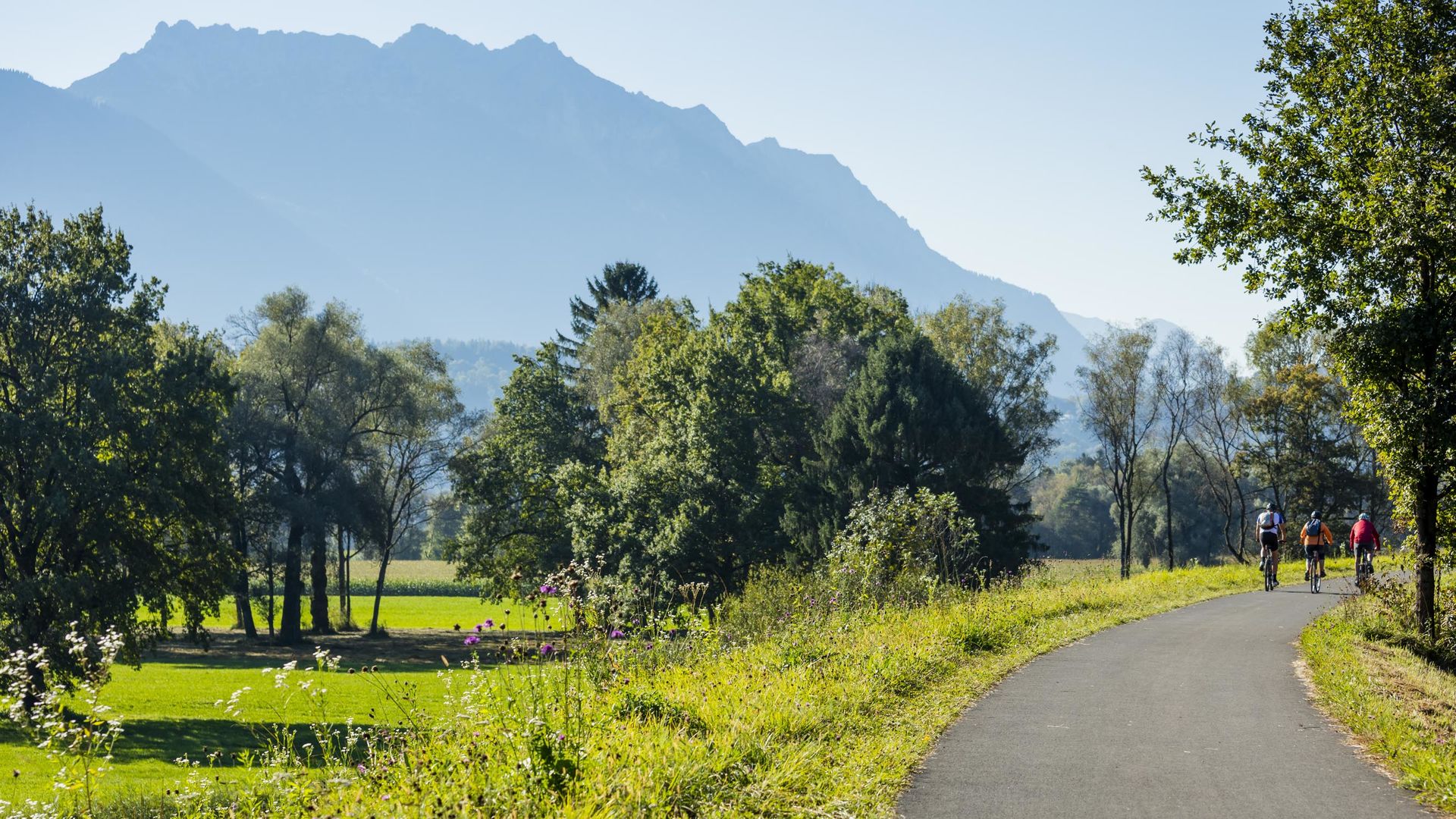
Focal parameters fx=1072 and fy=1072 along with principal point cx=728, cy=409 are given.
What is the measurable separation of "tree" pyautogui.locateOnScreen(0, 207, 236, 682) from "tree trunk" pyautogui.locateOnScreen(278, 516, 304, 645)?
55.3 ft

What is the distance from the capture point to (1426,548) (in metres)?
15.2

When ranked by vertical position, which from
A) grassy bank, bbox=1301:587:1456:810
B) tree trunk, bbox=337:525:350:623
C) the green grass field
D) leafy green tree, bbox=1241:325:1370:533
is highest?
leafy green tree, bbox=1241:325:1370:533

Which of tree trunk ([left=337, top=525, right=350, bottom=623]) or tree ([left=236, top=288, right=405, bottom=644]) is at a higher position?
tree ([left=236, top=288, right=405, bottom=644])

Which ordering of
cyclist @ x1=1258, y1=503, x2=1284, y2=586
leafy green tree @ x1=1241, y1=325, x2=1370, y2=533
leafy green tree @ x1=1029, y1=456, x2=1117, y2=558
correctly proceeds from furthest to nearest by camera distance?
leafy green tree @ x1=1029, y1=456, x2=1117, y2=558, leafy green tree @ x1=1241, y1=325, x2=1370, y2=533, cyclist @ x1=1258, y1=503, x2=1284, y2=586

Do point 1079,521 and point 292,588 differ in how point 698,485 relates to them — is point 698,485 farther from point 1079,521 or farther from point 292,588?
point 1079,521

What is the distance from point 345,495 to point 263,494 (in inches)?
141

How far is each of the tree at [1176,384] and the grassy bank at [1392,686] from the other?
137 feet

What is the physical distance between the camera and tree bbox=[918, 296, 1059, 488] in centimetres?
5797

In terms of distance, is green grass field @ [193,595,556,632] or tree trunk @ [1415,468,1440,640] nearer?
tree trunk @ [1415,468,1440,640]

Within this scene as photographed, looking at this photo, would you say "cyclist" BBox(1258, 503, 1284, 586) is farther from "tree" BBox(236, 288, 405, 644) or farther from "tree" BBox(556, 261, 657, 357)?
"tree" BBox(556, 261, 657, 357)

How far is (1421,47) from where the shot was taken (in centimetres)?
1427

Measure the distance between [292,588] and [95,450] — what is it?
76.2ft

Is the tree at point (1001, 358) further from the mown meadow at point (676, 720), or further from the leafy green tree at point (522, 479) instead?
the mown meadow at point (676, 720)

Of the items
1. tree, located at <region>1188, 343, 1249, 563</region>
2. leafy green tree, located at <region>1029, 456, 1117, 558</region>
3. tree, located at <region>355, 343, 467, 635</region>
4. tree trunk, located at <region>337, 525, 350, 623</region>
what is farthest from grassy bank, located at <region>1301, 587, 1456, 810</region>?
leafy green tree, located at <region>1029, 456, 1117, 558</region>
